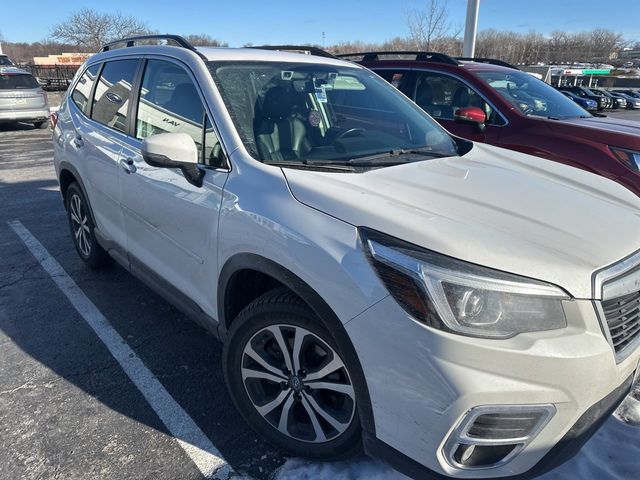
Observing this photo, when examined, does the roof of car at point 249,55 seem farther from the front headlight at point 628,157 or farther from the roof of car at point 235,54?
the front headlight at point 628,157

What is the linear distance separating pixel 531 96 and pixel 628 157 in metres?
1.56

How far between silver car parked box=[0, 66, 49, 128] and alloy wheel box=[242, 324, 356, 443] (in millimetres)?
14042

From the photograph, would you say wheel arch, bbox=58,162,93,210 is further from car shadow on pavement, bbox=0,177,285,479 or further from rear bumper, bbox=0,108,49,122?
rear bumper, bbox=0,108,49,122

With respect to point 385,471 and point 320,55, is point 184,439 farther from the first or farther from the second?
point 320,55

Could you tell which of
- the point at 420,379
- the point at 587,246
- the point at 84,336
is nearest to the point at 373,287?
the point at 420,379

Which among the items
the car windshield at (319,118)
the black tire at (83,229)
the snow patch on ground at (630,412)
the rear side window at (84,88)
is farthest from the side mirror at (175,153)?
the snow patch on ground at (630,412)

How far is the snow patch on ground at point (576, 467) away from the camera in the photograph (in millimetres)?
2195

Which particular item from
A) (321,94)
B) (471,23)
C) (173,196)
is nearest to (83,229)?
(173,196)

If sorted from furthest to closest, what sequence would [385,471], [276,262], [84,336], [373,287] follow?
[84,336], [385,471], [276,262], [373,287]

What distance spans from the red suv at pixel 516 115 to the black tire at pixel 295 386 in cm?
329

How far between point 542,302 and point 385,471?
1092 mm

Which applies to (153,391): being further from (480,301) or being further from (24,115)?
(24,115)

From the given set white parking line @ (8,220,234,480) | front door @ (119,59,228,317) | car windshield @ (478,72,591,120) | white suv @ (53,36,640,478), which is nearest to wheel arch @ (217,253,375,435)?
white suv @ (53,36,640,478)

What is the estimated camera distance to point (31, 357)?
3.20m
